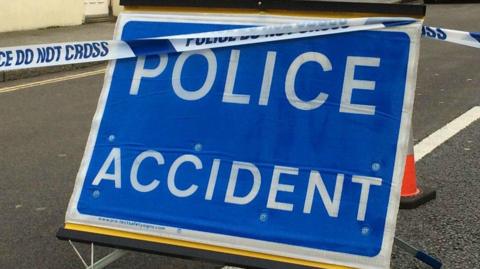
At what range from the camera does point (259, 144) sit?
9.45 ft

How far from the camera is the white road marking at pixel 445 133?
602cm

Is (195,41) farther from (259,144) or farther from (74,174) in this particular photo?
(74,174)

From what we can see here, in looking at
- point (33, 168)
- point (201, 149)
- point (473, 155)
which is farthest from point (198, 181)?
point (473, 155)

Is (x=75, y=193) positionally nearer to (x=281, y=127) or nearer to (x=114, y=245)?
(x=114, y=245)

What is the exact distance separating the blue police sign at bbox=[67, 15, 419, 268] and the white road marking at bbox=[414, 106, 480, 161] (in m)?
3.12

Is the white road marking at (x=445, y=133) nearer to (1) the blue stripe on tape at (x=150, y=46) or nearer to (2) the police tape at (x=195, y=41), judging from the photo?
(2) the police tape at (x=195, y=41)

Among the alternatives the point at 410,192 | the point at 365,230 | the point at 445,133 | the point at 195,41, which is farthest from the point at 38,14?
the point at 365,230

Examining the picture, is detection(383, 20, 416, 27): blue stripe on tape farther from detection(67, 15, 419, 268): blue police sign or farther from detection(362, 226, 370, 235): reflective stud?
detection(362, 226, 370, 235): reflective stud

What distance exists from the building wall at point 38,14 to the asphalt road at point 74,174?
14.0 ft

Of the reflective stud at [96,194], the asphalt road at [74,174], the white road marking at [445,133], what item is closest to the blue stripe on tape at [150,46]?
the reflective stud at [96,194]

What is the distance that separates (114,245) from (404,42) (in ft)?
4.83

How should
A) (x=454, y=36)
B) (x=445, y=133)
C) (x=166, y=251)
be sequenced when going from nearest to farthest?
(x=166, y=251), (x=454, y=36), (x=445, y=133)

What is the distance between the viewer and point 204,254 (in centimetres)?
277

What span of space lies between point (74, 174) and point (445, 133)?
3590 mm
